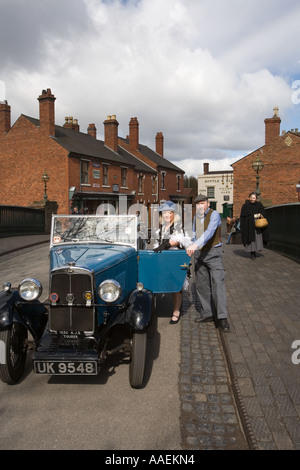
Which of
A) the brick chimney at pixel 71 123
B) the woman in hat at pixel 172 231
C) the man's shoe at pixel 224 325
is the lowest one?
the man's shoe at pixel 224 325

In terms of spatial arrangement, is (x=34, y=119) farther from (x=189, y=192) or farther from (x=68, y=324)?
(x=68, y=324)

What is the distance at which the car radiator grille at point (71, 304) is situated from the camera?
11.9 feet

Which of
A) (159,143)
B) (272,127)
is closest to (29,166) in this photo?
(272,127)

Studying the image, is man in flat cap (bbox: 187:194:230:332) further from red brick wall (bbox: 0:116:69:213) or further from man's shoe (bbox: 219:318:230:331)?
red brick wall (bbox: 0:116:69:213)

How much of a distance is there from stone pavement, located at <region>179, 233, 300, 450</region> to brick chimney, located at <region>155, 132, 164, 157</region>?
137 ft

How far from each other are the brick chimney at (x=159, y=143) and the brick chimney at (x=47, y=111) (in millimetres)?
21389

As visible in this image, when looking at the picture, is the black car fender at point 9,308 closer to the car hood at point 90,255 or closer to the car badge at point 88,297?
the car hood at point 90,255

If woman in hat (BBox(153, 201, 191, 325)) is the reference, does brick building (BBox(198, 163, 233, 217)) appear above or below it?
above

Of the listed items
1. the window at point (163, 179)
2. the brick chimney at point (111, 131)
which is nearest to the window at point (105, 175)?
the brick chimney at point (111, 131)

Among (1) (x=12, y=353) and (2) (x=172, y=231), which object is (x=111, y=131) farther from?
(1) (x=12, y=353)

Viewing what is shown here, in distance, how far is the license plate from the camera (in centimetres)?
339

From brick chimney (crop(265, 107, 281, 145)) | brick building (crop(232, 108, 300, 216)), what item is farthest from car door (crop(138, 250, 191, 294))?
brick chimney (crop(265, 107, 281, 145))

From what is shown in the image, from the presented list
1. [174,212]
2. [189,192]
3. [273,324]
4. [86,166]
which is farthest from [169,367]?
[189,192]

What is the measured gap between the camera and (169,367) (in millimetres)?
4062
